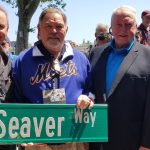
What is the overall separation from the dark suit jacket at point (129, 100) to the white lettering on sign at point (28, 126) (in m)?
0.61

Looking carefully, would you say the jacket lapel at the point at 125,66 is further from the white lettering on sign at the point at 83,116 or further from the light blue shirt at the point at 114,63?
the white lettering on sign at the point at 83,116

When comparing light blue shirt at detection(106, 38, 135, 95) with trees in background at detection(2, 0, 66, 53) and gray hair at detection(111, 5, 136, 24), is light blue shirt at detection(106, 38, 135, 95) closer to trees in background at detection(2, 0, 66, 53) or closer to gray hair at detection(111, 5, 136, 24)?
gray hair at detection(111, 5, 136, 24)

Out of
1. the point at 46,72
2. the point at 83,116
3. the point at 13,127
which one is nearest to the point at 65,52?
the point at 46,72

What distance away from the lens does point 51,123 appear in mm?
3736

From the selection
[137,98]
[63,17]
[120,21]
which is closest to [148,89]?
[137,98]

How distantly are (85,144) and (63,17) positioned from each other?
1.22m

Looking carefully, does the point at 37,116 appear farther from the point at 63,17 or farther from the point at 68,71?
the point at 63,17

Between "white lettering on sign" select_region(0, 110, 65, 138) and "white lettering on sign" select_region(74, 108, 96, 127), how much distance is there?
13 cm

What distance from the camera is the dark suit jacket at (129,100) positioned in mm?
4004

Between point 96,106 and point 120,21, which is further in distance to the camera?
point 120,21

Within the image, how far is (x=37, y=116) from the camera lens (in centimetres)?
A: 371

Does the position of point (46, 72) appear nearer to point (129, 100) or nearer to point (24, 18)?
point (129, 100)

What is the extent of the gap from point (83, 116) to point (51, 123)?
11.6 inches

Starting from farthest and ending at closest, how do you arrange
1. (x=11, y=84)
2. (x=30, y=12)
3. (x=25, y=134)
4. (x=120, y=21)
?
(x=30, y=12), (x=120, y=21), (x=11, y=84), (x=25, y=134)
